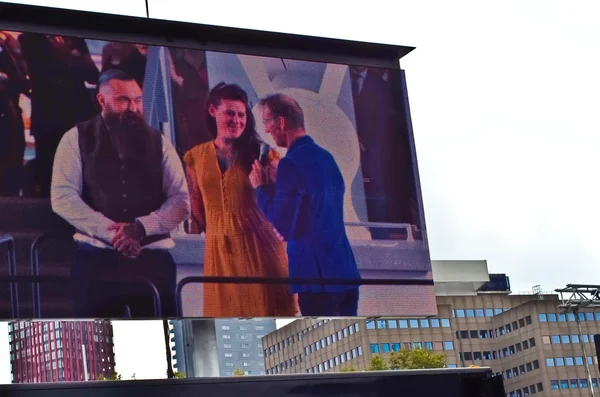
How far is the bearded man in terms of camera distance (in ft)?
38.1

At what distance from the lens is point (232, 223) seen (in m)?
12.5

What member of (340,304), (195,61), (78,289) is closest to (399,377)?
(340,304)

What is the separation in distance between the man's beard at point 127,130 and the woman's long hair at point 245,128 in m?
0.82

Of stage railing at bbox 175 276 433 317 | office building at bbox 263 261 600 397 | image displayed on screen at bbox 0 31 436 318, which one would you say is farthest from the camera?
office building at bbox 263 261 600 397

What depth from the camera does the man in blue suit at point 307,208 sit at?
12812 mm

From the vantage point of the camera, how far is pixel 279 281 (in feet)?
41.4

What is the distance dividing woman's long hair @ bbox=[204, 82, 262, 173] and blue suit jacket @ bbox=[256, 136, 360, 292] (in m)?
Answer: 0.36

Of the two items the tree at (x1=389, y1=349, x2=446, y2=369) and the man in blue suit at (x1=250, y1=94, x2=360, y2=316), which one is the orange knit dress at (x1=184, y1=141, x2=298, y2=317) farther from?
the tree at (x1=389, y1=349, x2=446, y2=369)

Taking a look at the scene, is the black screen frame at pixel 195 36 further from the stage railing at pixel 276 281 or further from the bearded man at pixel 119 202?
the stage railing at pixel 276 281

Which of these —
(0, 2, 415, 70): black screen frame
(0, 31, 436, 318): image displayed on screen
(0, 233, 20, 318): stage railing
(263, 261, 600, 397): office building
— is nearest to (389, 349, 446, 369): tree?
(263, 261, 600, 397): office building

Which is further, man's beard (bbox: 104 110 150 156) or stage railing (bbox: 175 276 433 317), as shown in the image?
man's beard (bbox: 104 110 150 156)

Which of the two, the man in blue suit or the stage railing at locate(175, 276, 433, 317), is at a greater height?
the man in blue suit

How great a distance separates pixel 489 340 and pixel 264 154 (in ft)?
334

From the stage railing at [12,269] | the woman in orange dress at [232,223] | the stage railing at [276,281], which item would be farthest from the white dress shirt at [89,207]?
the stage railing at [12,269]
